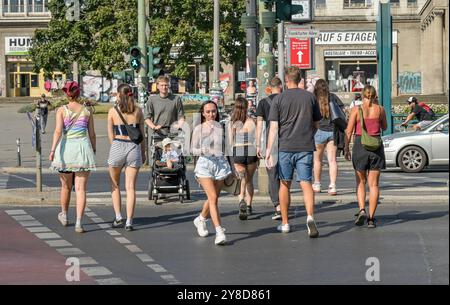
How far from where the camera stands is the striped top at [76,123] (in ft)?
45.5

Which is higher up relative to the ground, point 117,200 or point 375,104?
point 375,104

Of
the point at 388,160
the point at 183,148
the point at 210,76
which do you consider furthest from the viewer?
the point at 210,76

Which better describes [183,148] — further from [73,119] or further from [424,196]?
[424,196]

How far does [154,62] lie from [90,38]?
3569 centimetres

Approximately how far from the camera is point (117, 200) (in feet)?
46.3

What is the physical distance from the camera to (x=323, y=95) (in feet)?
54.2

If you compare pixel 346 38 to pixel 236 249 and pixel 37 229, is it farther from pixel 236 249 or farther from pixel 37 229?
pixel 236 249

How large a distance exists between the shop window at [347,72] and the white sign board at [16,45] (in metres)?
22.6

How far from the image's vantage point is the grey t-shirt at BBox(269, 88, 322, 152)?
1304 cm

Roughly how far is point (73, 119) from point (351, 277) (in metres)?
5.05

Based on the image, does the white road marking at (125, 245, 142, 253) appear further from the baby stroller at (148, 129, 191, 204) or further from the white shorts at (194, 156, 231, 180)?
the baby stroller at (148, 129, 191, 204)

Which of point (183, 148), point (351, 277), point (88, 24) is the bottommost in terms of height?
point (351, 277)

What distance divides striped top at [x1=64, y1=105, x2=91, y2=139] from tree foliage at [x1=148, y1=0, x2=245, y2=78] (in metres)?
43.5

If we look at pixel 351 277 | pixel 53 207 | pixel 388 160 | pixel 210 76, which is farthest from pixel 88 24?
pixel 351 277
